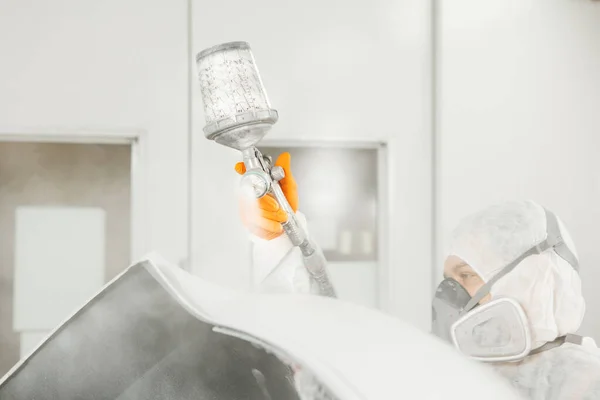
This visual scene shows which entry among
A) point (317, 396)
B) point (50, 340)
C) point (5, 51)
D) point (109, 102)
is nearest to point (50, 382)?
point (50, 340)

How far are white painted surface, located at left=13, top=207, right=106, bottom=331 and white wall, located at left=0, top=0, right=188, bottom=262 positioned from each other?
0.28m

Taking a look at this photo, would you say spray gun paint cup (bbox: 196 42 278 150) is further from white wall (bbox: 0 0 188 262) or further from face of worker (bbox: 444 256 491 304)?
white wall (bbox: 0 0 188 262)

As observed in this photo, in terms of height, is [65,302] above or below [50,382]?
below

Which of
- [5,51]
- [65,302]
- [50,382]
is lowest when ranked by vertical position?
[65,302]

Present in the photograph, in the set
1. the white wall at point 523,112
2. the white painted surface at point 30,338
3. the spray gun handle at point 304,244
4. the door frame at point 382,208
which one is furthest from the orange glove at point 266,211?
the white painted surface at point 30,338

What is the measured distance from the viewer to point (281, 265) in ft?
3.57

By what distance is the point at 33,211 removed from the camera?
5.73 feet

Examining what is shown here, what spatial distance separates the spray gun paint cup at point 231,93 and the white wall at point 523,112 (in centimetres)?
112

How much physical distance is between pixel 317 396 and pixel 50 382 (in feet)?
0.69

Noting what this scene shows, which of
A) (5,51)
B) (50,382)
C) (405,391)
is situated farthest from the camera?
(5,51)

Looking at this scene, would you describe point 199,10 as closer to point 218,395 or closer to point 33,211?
point 33,211

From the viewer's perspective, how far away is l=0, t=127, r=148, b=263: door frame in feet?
5.24

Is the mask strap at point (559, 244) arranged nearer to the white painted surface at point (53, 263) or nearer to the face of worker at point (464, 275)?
the face of worker at point (464, 275)

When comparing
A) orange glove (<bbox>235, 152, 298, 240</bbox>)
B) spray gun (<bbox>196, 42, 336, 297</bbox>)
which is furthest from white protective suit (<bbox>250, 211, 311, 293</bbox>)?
spray gun (<bbox>196, 42, 336, 297</bbox>)
